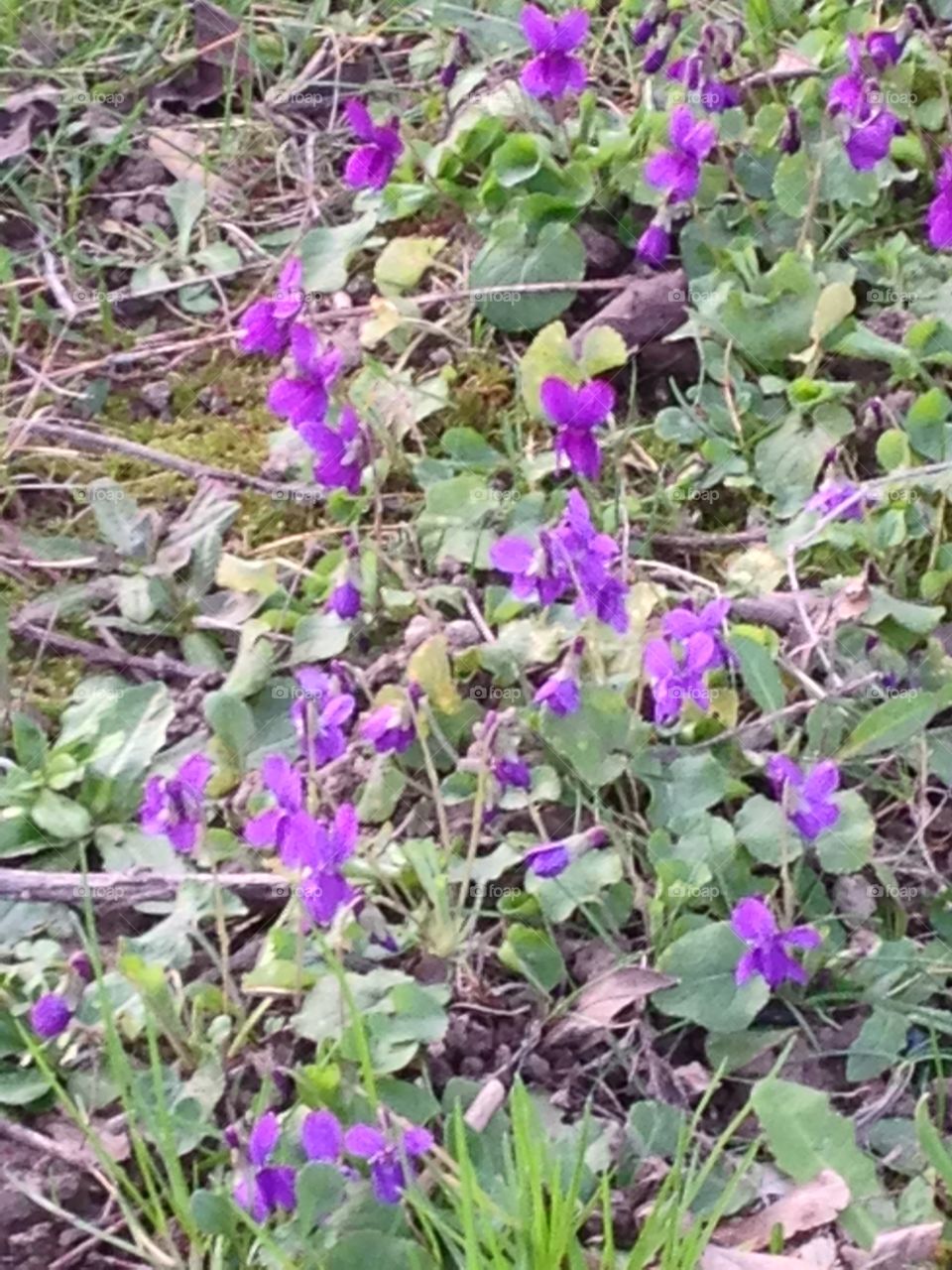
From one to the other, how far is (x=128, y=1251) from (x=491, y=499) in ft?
3.09

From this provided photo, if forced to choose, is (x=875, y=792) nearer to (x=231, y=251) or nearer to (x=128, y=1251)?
(x=128, y=1251)

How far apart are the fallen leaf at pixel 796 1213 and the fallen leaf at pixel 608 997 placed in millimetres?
209

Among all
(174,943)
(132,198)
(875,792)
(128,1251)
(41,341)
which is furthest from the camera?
(132,198)

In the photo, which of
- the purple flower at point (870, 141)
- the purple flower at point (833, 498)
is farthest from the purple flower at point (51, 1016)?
the purple flower at point (870, 141)

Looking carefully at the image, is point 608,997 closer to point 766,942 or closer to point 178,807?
point 766,942

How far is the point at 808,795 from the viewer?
5.02 feet

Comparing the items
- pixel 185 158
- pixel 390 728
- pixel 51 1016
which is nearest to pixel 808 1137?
pixel 390 728

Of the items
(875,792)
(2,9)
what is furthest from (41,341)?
(875,792)

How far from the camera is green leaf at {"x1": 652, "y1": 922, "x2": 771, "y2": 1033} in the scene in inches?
58.1

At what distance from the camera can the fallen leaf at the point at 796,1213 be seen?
1.32m

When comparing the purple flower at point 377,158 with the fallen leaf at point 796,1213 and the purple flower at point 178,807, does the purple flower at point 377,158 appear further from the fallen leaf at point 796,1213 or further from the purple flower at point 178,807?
the fallen leaf at point 796,1213

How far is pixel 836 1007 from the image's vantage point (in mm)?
Answer: 1519

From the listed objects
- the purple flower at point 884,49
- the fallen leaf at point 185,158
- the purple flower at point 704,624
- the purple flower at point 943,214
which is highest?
the purple flower at point 884,49

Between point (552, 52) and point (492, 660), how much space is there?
0.88m
